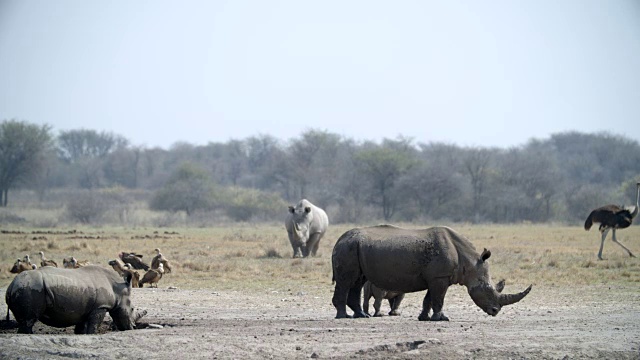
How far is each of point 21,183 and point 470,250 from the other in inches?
2562

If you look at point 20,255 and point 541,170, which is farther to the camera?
point 541,170

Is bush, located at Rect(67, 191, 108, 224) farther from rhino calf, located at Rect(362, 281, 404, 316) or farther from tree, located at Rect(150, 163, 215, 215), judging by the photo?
rhino calf, located at Rect(362, 281, 404, 316)

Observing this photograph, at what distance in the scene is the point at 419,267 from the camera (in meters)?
15.1

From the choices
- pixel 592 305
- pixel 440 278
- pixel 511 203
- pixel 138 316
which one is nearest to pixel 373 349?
pixel 440 278

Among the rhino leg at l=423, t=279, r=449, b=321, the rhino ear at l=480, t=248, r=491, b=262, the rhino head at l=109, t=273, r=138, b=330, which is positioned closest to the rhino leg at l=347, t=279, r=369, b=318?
the rhino leg at l=423, t=279, r=449, b=321

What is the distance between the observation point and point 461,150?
9144 cm

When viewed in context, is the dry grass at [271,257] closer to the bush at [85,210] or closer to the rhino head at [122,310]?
the rhino head at [122,310]

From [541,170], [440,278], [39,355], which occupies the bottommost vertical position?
[39,355]

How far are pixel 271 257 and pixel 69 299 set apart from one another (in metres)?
16.8

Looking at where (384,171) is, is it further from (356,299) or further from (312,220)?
(356,299)

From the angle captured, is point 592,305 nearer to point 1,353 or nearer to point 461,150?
point 1,353

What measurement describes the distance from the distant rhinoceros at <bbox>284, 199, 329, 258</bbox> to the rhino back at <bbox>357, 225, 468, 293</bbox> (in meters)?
14.5

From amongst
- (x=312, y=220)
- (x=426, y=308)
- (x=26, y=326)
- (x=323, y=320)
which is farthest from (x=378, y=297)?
(x=312, y=220)

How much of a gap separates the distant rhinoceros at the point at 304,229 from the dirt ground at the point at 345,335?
39.2 feet
